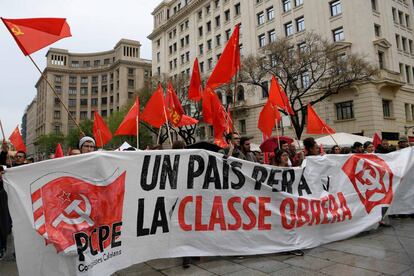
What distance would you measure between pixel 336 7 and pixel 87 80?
3025 inches

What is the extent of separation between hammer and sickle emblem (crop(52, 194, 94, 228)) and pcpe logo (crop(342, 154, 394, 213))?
4330mm

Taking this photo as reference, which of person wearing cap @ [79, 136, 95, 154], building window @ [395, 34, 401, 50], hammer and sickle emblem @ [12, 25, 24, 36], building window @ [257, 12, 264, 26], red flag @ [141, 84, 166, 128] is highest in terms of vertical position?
building window @ [257, 12, 264, 26]

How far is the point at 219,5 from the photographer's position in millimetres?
40438

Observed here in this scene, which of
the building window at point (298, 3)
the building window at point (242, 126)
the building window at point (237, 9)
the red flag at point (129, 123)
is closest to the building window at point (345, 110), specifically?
the building window at point (298, 3)

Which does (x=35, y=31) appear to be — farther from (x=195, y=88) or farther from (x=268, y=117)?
(x=268, y=117)

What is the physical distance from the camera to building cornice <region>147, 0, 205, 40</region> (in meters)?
44.2

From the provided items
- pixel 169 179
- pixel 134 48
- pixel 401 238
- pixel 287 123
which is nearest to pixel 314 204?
pixel 401 238

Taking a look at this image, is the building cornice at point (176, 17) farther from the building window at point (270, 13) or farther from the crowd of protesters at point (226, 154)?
the crowd of protesters at point (226, 154)

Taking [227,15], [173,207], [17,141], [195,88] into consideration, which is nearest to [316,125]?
[195,88]

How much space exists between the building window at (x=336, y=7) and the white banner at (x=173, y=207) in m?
25.6

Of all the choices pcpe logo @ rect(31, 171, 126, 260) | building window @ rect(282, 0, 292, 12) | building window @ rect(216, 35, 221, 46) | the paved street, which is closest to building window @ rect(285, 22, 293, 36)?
building window @ rect(282, 0, 292, 12)

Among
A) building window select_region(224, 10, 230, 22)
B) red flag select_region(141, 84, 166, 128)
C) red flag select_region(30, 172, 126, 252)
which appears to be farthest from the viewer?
building window select_region(224, 10, 230, 22)

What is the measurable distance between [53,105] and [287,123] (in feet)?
259

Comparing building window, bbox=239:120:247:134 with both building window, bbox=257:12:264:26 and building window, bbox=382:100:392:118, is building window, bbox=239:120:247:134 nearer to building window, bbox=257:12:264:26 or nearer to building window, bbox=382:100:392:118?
building window, bbox=257:12:264:26
